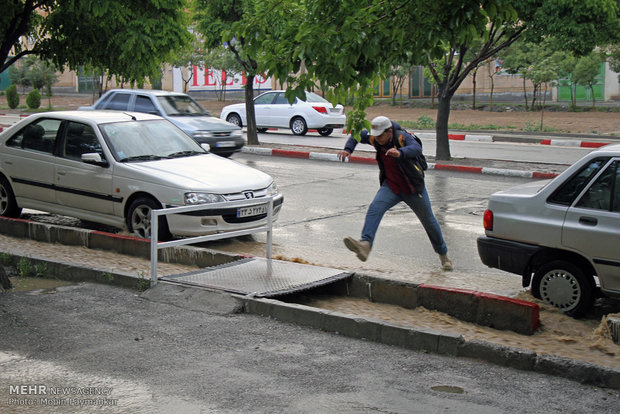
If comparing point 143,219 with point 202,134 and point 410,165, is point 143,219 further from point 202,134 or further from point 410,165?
point 202,134

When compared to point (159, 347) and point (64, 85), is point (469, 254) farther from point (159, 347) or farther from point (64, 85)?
point (64, 85)

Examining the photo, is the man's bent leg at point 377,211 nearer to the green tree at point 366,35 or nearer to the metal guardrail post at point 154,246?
the green tree at point 366,35

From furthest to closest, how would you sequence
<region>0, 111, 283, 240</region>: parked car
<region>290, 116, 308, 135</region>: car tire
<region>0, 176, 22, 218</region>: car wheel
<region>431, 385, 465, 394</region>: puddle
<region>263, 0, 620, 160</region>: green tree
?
1. <region>290, 116, 308, 135</region>: car tire
2. <region>0, 176, 22, 218</region>: car wheel
3. <region>0, 111, 283, 240</region>: parked car
4. <region>263, 0, 620, 160</region>: green tree
5. <region>431, 385, 465, 394</region>: puddle

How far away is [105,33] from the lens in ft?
40.5

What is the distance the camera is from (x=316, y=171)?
17234mm

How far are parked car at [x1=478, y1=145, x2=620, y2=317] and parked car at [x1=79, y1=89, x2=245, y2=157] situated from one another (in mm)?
12155

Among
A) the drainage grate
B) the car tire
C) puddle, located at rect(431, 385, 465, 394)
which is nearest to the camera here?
puddle, located at rect(431, 385, 465, 394)

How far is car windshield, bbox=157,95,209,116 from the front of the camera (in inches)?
734

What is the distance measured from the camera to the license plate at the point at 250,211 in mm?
9154

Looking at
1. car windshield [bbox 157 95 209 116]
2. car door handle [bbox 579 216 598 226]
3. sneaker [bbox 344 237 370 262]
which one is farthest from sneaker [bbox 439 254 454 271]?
car windshield [bbox 157 95 209 116]

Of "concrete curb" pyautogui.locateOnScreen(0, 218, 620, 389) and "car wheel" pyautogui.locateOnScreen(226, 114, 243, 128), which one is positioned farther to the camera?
"car wheel" pyautogui.locateOnScreen(226, 114, 243, 128)

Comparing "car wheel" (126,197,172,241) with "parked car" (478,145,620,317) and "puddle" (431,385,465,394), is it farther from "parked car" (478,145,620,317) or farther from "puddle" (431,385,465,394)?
"puddle" (431,385,465,394)

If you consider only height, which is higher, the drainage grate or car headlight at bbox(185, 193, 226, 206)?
car headlight at bbox(185, 193, 226, 206)

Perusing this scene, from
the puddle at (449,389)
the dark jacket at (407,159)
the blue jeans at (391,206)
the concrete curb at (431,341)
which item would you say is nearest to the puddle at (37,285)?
the concrete curb at (431,341)
